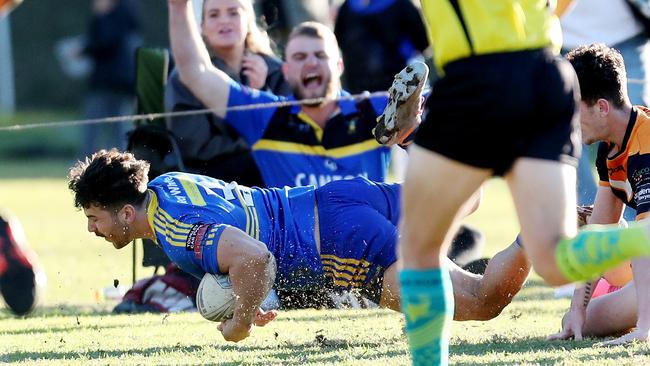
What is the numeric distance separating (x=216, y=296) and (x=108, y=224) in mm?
600

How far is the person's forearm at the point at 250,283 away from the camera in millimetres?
4617

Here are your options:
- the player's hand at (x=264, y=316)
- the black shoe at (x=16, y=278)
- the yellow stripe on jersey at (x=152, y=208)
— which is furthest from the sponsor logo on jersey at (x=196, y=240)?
the black shoe at (x=16, y=278)

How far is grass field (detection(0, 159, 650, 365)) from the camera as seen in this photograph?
4.67m

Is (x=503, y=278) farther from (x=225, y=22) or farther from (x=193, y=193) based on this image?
(x=225, y=22)

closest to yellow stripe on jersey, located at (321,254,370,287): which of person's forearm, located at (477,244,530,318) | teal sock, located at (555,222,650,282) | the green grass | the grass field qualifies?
the grass field

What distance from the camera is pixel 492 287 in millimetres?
5145

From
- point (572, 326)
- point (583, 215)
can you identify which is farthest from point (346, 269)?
point (583, 215)

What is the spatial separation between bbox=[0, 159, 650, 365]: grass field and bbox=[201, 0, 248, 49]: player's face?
1.69 m

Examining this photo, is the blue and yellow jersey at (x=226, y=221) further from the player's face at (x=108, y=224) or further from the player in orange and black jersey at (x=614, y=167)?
the player in orange and black jersey at (x=614, y=167)

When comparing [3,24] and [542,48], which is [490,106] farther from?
[3,24]

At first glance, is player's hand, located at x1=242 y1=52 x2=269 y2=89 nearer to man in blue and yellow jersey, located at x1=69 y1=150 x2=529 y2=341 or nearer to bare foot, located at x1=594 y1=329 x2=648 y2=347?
man in blue and yellow jersey, located at x1=69 y1=150 x2=529 y2=341

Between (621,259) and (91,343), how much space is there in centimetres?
265

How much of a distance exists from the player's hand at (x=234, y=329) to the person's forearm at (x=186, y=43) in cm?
201

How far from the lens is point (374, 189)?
17.5ft
